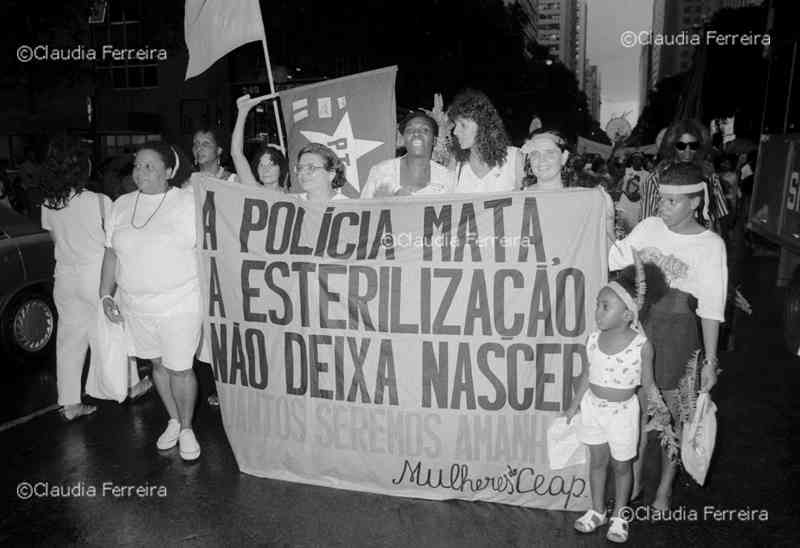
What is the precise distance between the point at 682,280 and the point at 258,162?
136 inches

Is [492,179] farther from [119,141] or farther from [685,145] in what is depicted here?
[119,141]

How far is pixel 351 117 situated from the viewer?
6.10m

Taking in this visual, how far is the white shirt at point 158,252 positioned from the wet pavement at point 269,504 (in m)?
1.00

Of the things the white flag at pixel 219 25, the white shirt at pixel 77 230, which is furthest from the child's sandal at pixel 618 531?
the white flag at pixel 219 25

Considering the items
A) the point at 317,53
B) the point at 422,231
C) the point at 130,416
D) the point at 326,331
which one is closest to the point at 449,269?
the point at 422,231

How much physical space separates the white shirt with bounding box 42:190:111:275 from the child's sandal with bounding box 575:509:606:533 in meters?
3.57

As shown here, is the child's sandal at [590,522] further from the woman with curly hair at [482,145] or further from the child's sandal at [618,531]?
the woman with curly hair at [482,145]

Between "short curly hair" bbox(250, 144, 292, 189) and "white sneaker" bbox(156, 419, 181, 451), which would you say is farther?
"short curly hair" bbox(250, 144, 292, 189)

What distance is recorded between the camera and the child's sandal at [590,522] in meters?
3.52

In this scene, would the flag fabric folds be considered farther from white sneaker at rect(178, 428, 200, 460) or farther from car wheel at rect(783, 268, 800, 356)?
car wheel at rect(783, 268, 800, 356)

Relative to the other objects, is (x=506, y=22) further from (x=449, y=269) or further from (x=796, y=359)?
(x=449, y=269)

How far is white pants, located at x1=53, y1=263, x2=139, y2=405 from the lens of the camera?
201 inches

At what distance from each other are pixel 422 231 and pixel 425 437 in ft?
3.50

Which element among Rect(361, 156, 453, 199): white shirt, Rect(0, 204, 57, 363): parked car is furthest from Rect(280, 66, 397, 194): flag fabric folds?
Rect(0, 204, 57, 363): parked car
